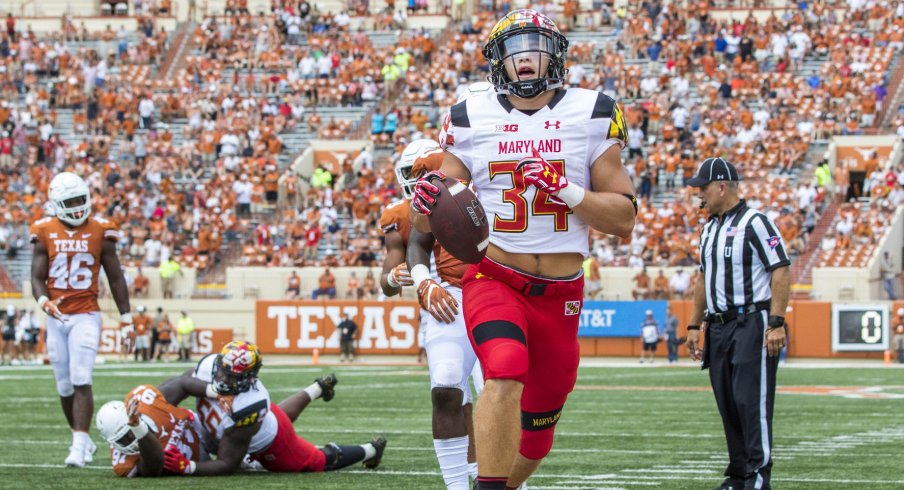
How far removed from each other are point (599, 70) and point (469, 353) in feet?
98.7

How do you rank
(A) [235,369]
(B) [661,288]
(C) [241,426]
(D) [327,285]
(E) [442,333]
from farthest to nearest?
(D) [327,285] < (B) [661,288] < (C) [241,426] < (A) [235,369] < (E) [442,333]

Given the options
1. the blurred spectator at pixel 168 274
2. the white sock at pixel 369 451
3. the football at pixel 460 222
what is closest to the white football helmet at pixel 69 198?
the white sock at pixel 369 451

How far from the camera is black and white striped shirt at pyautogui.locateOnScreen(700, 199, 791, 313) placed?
7945 millimetres

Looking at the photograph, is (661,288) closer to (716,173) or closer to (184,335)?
(184,335)

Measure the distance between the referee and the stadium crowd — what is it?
2186 centimetres

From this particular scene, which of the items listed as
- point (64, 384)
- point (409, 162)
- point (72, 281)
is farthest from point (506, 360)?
point (64, 384)

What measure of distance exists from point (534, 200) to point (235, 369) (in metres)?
3.35

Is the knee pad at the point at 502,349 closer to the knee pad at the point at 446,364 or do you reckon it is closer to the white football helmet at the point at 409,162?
the knee pad at the point at 446,364

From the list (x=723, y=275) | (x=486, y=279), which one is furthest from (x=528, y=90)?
(x=723, y=275)

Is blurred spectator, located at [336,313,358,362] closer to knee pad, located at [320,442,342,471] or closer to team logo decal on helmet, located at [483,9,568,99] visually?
knee pad, located at [320,442,342,471]

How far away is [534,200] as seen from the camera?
5906 millimetres

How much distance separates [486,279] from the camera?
595 cm

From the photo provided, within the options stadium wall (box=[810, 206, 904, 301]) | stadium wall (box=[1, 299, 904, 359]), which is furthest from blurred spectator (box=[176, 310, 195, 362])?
stadium wall (box=[810, 206, 904, 301])

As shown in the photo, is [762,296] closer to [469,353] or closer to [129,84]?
[469,353]
